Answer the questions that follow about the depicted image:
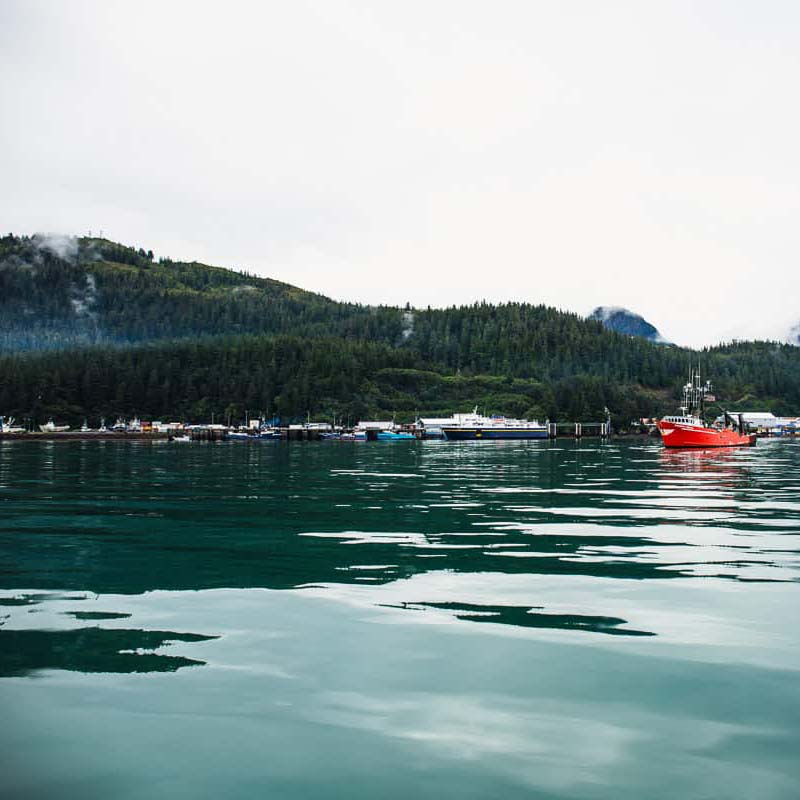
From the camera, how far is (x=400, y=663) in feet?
44.6

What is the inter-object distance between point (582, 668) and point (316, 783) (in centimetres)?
559

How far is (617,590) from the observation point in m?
19.7

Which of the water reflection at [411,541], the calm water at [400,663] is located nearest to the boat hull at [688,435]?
the water reflection at [411,541]

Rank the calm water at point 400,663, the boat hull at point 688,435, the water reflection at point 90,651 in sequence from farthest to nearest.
Answer: 1. the boat hull at point 688,435
2. the water reflection at point 90,651
3. the calm water at point 400,663

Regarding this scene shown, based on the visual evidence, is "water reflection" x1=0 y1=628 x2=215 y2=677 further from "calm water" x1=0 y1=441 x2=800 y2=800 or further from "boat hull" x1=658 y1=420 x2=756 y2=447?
"boat hull" x1=658 y1=420 x2=756 y2=447

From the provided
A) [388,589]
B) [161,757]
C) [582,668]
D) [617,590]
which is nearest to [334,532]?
[388,589]

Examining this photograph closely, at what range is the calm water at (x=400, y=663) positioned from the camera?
951cm

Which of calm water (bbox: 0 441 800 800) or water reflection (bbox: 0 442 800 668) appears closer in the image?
calm water (bbox: 0 441 800 800)

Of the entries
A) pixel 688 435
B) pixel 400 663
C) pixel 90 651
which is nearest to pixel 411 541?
pixel 400 663

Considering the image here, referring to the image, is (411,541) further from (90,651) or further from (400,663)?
(90,651)

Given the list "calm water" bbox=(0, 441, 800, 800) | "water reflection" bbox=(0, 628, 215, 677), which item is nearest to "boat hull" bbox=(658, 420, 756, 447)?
"calm water" bbox=(0, 441, 800, 800)

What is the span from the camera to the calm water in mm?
9508

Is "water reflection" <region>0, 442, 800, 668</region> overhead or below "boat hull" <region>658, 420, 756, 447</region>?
below

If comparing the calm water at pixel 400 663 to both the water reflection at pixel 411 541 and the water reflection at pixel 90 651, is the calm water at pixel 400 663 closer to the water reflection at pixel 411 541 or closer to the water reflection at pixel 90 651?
the water reflection at pixel 90 651
